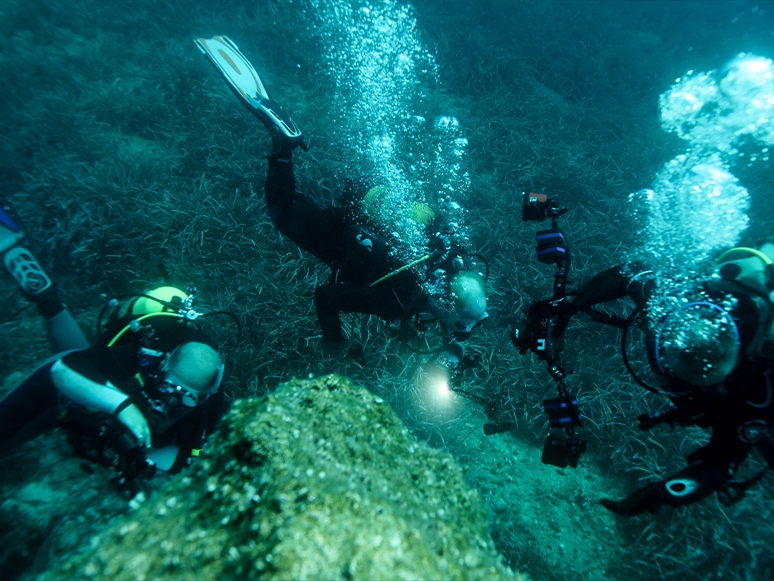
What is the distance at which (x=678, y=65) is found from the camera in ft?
33.6

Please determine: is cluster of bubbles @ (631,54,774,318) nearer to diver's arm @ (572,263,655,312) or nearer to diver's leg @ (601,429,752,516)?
diver's arm @ (572,263,655,312)

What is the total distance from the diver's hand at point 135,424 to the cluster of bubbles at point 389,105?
3.78 metres

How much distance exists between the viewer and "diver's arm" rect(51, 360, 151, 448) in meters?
2.43

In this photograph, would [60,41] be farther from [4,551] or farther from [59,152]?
[4,551]

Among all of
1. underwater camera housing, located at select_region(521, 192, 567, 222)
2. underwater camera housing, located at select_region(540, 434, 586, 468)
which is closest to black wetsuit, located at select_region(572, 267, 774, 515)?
underwater camera housing, located at select_region(540, 434, 586, 468)

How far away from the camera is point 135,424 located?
2.43 metres

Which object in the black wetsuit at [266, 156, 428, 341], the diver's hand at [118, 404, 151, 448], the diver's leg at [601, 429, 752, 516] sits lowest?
the diver's leg at [601, 429, 752, 516]

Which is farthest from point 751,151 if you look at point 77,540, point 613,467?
point 77,540

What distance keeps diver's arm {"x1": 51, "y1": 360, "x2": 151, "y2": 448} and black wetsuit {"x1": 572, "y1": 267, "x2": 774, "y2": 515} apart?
9.75ft

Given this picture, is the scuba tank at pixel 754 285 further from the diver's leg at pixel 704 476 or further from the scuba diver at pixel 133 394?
the scuba diver at pixel 133 394

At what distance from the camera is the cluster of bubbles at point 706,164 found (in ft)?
19.4

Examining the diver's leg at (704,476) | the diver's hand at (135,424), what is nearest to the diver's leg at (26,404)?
the diver's hand at (135,424)

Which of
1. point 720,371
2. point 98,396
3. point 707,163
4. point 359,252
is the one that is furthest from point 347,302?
point 707,163

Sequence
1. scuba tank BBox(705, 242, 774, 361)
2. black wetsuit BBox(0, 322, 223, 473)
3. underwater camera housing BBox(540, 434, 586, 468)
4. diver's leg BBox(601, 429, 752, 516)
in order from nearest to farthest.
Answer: scuba tank BBox(705, 242, 774, 361) < diver's leg BBox(601, 429, 752, 516) < underwater camera housing BBox(540, 434, 586, 468) < black wetsuit BBox(0, 322, 223, 473)
